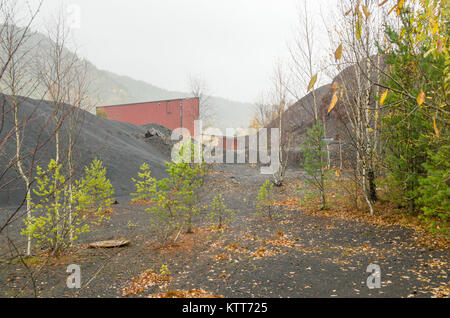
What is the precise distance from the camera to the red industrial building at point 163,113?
33.8m

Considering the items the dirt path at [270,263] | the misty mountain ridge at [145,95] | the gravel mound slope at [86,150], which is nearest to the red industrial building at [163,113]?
the gravel mound slope at [86,150]

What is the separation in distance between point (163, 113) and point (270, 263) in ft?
105

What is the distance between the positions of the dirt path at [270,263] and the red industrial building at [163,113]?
2550cm

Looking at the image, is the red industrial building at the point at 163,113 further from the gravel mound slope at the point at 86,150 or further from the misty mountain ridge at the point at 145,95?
the misty mountain ridge at the point at 145,95

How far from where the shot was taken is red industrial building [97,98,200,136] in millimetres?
33750

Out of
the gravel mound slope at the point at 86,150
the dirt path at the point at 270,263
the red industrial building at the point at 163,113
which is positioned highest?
the red industrial building at the point at 163,113

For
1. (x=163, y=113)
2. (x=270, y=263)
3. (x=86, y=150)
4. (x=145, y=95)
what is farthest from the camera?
(x=145, y=95)

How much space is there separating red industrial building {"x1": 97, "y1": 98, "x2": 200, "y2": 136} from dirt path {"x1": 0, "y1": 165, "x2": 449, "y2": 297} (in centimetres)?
2550

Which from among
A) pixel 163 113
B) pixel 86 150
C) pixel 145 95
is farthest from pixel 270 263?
pixel 145 95

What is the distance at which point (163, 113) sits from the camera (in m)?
35.1

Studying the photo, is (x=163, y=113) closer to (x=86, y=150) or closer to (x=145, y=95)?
(x=86, y=150)
